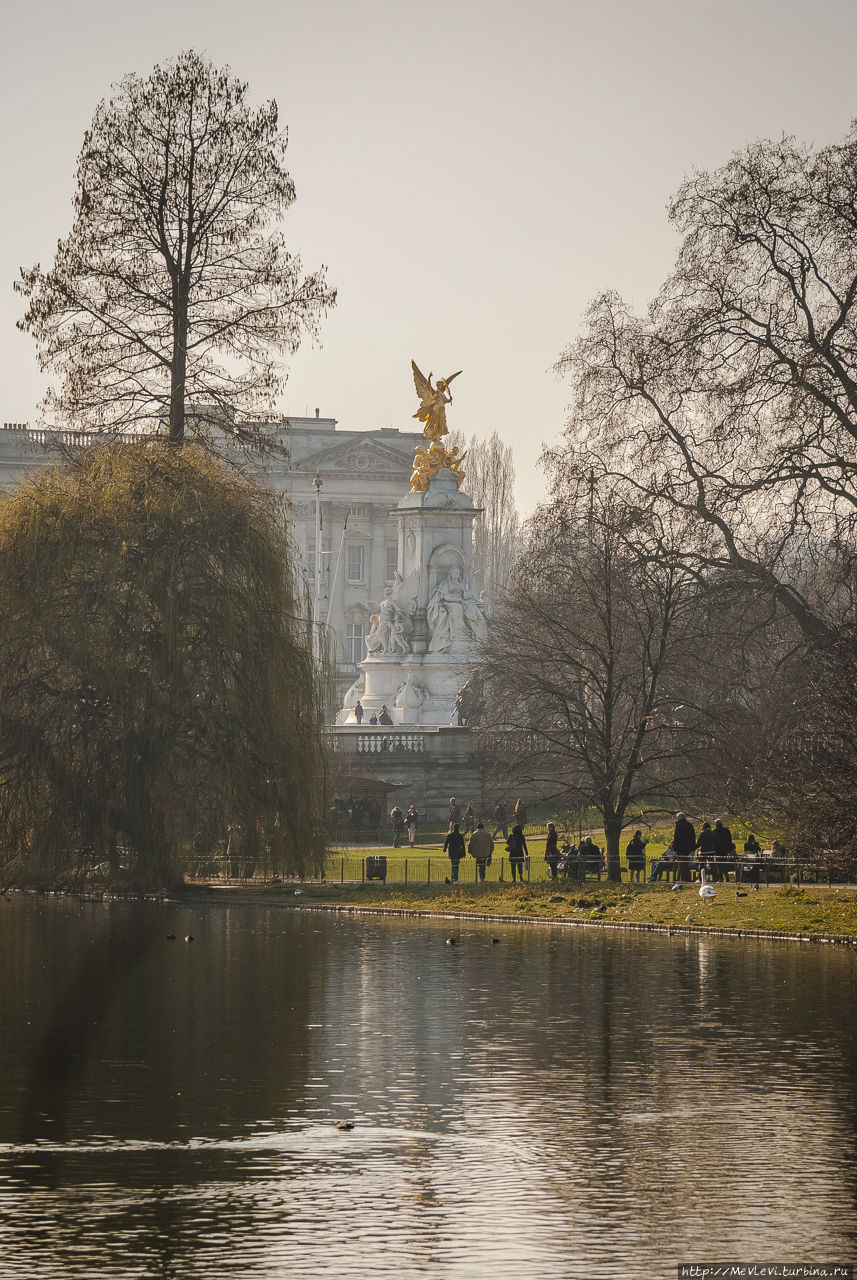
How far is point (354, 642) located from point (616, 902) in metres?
91.9

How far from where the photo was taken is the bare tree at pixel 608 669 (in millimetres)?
37844

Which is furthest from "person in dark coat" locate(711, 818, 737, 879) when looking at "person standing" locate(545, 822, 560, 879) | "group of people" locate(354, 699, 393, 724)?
"group of people" locate(354, 699, 393, 724)

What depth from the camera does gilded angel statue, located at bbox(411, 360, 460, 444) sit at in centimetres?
7231

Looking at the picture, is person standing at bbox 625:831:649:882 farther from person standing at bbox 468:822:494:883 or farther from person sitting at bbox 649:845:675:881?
person standing at bbox 468:822:494:883

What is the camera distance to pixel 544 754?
39.3 m

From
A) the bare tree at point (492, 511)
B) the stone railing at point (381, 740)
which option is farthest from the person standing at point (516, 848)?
the bare tree at point (492, 511)

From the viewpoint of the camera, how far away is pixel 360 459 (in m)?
128

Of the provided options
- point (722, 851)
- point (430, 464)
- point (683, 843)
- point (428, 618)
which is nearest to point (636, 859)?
point (683, 843)

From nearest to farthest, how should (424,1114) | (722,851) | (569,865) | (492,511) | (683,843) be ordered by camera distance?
1. (424,1114)
2. (683,843)
3. (722,851)
4. (569,865)
5. (492,511)

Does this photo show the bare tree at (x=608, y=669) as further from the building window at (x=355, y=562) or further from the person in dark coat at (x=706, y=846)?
the building window at (x=355, y=562)

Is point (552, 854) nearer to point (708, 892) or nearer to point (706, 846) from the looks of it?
point (706, 846)

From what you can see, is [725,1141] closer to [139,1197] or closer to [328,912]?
[139,1197]

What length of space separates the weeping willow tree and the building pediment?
90501 mm

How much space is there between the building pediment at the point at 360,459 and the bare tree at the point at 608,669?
8509cm
